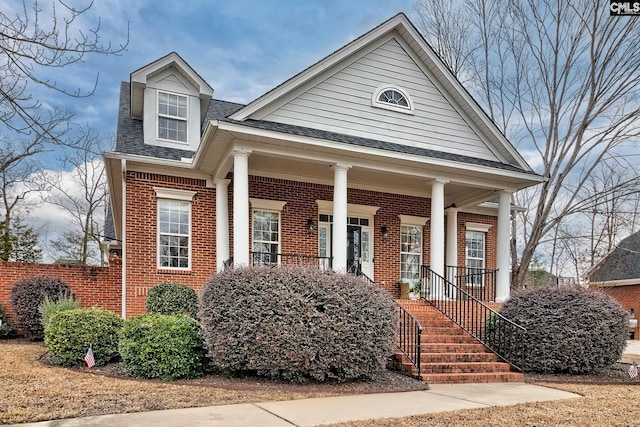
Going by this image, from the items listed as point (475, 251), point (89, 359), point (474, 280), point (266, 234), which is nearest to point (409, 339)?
point (266, 234)

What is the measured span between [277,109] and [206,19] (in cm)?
329

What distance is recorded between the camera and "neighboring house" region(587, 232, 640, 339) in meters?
23.3

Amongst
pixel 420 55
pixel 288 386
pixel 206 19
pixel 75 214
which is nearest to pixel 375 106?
pixel 420 55

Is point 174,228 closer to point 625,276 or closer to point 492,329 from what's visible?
point 492,329

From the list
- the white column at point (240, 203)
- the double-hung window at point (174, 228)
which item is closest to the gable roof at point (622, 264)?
the white column at point (240, 203)

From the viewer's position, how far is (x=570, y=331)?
8820mm

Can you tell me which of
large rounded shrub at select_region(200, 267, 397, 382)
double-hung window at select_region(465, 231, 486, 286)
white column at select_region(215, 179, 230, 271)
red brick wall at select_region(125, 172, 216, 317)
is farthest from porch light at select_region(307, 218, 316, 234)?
double-hung window at select_region(465, 231, 486, 286)

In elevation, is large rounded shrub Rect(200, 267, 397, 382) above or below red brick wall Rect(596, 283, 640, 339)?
above

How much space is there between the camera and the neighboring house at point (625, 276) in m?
23.3

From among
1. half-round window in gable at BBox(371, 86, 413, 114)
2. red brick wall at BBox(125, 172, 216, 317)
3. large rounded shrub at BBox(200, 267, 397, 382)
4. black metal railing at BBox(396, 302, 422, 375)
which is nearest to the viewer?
large rounded shrub at BBox(200, 267, 397, 382)

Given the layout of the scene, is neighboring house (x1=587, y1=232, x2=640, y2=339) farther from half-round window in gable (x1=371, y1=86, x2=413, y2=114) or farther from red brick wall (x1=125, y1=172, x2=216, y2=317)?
red brick wall (x1=125, y1=172, x2=216, y2=317)

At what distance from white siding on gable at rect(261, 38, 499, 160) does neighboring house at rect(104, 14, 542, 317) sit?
3 cm

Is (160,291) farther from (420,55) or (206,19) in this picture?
(420,55)

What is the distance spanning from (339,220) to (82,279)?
6910 millimetres
